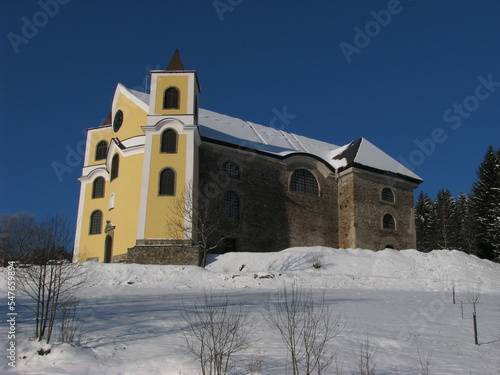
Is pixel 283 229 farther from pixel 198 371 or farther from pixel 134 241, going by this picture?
pixel 198 371

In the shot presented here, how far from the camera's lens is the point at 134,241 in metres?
25.4

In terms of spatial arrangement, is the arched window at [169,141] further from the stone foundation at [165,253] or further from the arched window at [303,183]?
the arched window at [303,183]

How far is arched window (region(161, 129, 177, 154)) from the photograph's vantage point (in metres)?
26.3

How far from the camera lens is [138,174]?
88.0 feet

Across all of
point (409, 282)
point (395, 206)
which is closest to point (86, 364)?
point (409, 282)

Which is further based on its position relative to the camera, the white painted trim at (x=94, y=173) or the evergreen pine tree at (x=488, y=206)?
the evergreen pine tree at (x=488, y=206)

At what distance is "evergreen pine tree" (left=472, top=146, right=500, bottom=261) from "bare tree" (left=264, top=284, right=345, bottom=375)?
2408 cm

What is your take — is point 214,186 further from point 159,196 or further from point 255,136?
point 255,136

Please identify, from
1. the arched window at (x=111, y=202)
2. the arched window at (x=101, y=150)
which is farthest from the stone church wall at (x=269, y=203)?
the arched window at (x=101, y=150)

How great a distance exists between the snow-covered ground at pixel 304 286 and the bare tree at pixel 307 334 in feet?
0.87

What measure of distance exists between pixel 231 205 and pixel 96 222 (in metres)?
7.75

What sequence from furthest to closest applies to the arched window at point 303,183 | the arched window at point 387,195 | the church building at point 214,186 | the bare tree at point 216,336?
Answer: 1. the arched window at point 387,195
2. the arched window at point 303,183
3. the church building at point 214,186
4. the bare tree at point 216,336

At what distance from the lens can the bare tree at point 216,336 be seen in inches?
354

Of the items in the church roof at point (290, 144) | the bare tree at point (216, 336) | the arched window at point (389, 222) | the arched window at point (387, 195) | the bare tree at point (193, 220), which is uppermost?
the church roof at point (290, 144)
